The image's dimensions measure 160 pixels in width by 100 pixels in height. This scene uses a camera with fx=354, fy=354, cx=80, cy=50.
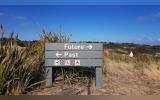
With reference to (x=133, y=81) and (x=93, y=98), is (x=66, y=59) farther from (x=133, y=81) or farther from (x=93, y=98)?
(x=133, y=81)

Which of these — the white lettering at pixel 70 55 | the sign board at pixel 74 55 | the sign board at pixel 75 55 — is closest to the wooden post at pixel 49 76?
the sign board at pixel 74 55

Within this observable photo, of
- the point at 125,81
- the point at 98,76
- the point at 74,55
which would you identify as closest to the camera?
the point at 74,55

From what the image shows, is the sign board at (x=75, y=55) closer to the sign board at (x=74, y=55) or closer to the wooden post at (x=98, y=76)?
the sign board at (x=74, y=55)

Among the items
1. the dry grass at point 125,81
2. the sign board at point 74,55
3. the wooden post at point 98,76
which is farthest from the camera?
the wooden post at point 98,76

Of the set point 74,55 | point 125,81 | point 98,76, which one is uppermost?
point 74,55

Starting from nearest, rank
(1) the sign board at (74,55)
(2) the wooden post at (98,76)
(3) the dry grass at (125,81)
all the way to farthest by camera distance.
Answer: (3) the dry grass at (125,81) < (1) the sign board at (74,55) < (2) the wooden post at (98,76)

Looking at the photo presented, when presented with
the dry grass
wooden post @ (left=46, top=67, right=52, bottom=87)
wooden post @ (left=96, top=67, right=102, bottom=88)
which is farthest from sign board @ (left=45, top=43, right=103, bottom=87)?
the dry grass

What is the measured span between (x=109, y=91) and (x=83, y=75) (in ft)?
4.32

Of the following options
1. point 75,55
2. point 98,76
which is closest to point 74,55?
point 75,55

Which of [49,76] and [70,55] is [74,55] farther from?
[49,76]

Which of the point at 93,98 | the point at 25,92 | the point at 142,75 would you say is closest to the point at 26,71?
the point at 25,92

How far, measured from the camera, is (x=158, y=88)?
29.2 ft

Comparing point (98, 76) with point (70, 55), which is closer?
point (70, 55)

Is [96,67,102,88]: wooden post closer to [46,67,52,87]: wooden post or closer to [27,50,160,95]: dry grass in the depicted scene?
[27,50,160,95]: dry grass
